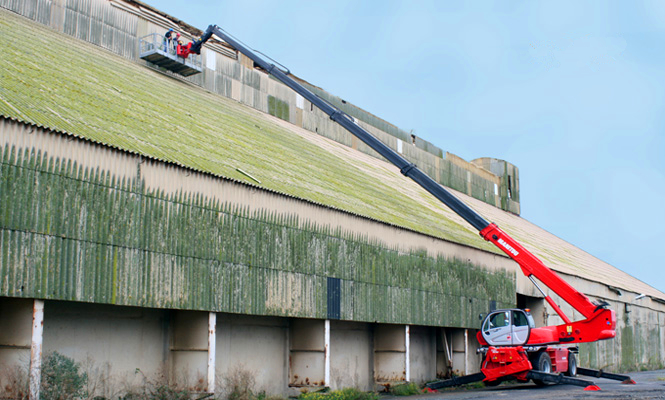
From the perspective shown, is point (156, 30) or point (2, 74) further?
point (156, 30)

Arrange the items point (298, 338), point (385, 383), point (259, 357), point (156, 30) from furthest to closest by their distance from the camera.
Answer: point (156, 30)
point (385, 383)
point (298, 338)
point (259, 357)

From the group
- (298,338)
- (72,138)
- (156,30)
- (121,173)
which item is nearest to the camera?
(72,138)

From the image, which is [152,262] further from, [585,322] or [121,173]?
[585,322]

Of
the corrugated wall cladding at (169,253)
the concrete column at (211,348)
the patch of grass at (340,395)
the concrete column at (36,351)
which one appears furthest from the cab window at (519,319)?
the concrete column at (36,351)

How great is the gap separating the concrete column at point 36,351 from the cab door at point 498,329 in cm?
1781

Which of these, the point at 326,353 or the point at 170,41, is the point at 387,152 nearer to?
the point at 170,41

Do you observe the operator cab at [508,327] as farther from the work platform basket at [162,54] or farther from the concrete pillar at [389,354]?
the work platform basket at [162,54]

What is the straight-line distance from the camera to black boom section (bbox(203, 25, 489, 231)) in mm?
29609

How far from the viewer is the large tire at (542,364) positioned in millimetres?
26125

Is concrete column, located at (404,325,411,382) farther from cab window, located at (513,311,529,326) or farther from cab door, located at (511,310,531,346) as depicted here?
cab window, located at (513,311,529,326)

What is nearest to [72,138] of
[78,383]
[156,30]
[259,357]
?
[78,383]

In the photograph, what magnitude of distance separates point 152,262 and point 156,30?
19.3m

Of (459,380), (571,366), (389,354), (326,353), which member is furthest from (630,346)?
(326,353)

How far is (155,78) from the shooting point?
29.5 meters
